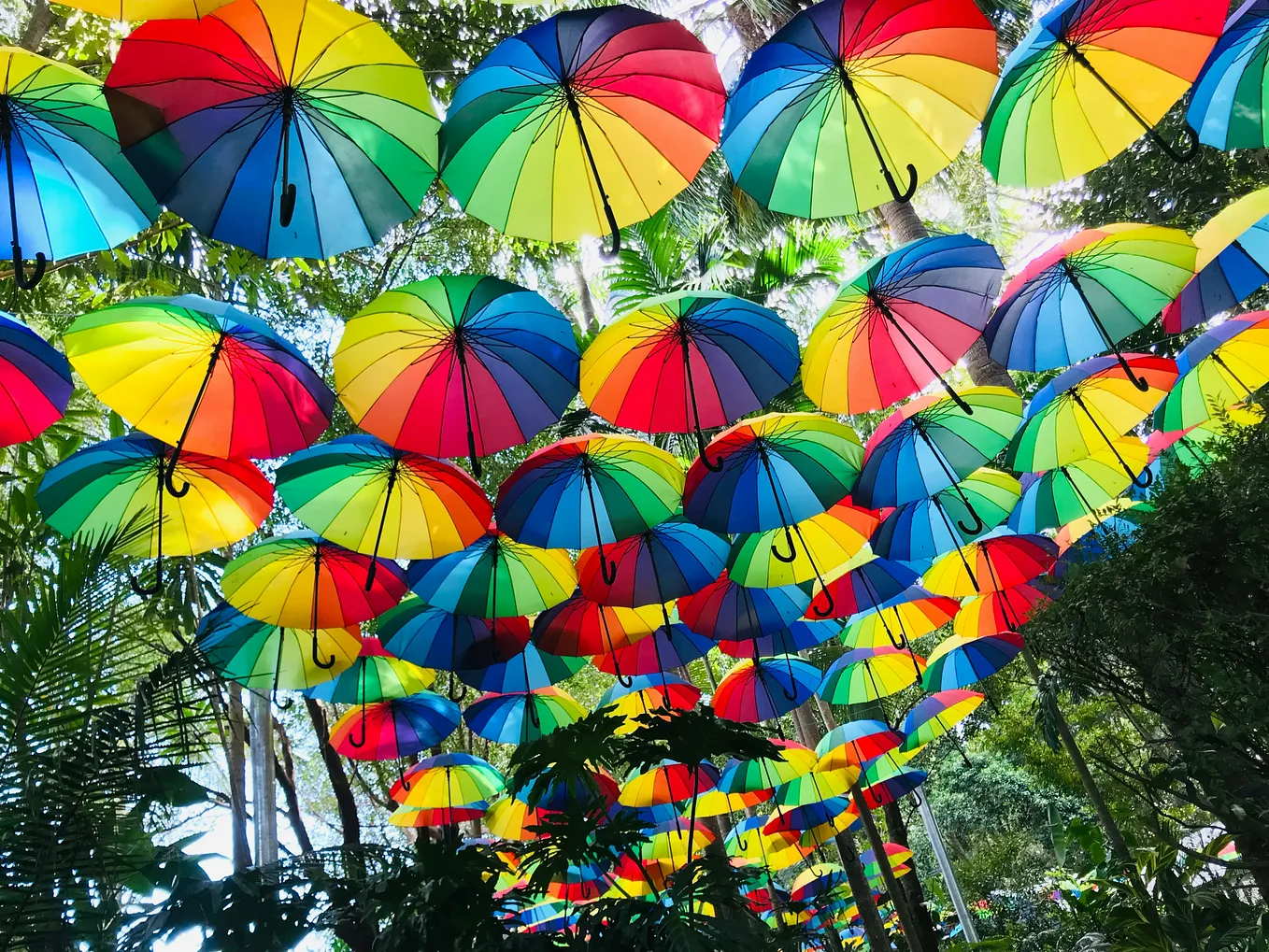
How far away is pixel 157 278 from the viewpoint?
6.07 meters

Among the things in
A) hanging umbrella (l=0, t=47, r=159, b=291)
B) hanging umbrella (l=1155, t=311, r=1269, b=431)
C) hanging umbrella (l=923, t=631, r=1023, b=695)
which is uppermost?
hanging umbrella (l=0, t=47, r=159, b=291)

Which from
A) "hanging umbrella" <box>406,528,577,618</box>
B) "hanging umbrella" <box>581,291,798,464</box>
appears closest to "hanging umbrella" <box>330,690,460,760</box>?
"hanging umbrella" <box>406,528,577,618</box>

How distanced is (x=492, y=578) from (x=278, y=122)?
10.6 feet

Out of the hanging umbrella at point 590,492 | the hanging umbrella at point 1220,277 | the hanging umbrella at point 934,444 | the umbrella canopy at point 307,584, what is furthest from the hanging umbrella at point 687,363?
the hanging umbrella at point 1220,277

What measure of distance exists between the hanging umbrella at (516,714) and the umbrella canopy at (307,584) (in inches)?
103

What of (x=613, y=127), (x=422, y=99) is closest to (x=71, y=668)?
(x=422, y=99)

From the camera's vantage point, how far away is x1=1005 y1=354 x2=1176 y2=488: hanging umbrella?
5188 mm

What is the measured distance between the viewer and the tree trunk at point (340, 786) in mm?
6484

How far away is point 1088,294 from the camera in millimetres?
4984

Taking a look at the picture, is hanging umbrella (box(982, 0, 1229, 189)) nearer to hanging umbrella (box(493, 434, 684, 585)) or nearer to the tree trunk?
hanging umbrella (box(493, 434, 684, 585))

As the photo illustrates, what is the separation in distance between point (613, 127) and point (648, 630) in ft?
14.3

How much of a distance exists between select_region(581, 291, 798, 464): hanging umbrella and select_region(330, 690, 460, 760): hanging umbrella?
163 inches

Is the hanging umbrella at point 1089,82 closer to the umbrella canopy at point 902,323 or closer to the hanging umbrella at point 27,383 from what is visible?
the umbrella canopy at point 902,323

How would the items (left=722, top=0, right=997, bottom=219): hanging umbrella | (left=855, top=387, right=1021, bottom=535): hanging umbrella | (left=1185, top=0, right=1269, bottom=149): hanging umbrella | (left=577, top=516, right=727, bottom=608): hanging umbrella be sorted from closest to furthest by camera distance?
(left=722, top=0, right=997, bottom=219): hanging umbrella
(left=1185, top=0, right=1269, bottom=149): hanging umbrella
(left=855, top=387, right=1021, bottom=535): hanging umbrella
(left=577, top=516, right=727, bottom=608): hanging umbrella
